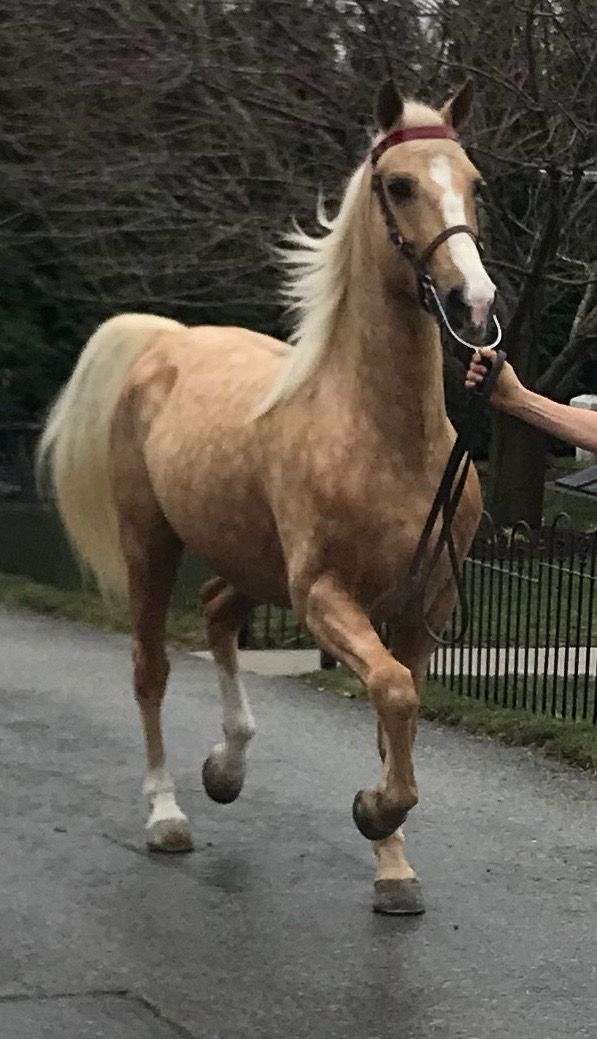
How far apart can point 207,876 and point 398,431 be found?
1.81 m

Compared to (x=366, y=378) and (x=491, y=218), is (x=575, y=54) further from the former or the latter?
(x=366, y=378)

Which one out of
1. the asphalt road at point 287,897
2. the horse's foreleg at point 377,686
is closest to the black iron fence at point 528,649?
the asphalt road at point 287,897

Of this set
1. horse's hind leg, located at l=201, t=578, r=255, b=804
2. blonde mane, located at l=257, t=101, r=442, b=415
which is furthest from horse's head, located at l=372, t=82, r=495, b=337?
horse's hind leg, located at l=201, t=578, r=255, b=804

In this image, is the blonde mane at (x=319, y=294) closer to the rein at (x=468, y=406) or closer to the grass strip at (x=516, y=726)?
the rein at (x=468, y=406)

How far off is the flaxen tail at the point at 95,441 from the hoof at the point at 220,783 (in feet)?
3.06

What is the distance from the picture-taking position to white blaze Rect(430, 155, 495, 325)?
475 cm

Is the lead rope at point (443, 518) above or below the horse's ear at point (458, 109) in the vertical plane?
below

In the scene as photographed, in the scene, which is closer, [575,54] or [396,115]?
[396,115]

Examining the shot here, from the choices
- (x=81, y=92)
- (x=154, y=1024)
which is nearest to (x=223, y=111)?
(x=81, y=92)

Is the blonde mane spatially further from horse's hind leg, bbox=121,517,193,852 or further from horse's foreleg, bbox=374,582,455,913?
horse's hind leg, bbox=121,517,193,852

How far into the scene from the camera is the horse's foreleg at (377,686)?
5.17 metres

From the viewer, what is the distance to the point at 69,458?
24.7 ft

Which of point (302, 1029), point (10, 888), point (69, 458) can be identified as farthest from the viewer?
point (69, 458)

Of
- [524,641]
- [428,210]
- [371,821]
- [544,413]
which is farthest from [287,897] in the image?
[524,641]
